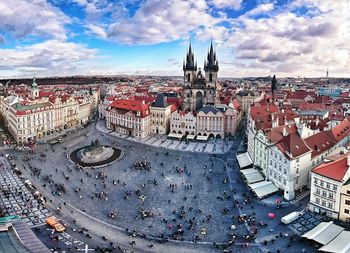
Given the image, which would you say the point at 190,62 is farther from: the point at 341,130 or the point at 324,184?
the point at 324,184

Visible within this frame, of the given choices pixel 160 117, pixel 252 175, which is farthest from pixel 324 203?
pixel 160 117

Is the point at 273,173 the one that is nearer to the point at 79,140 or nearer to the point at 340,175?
the point at 340,175

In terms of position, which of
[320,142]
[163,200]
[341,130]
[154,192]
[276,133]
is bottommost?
[163,200]

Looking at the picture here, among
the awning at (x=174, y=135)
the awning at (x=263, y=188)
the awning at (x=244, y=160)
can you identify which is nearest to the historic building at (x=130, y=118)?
the awning at (x=174, y=135)

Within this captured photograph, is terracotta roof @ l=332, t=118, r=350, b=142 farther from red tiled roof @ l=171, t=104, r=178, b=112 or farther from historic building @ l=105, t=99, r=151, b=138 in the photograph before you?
red tiled roof @ l=171, t=104, r=178, b=112

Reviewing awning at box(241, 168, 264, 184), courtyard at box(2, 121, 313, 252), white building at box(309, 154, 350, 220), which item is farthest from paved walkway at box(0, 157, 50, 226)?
white building at box(309, 154, 350, 220)

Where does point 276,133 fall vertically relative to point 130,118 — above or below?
above
